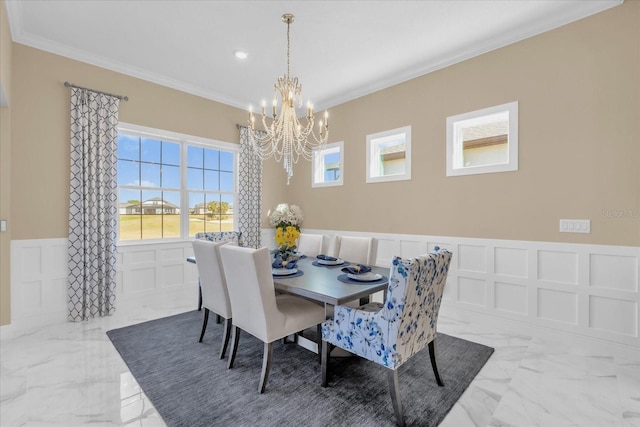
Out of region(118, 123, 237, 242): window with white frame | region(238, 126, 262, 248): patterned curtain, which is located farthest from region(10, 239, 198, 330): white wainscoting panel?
region(238, 126, 262, 248): patterned curtain

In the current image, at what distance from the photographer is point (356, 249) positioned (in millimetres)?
3246

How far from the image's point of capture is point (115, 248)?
3672 mm

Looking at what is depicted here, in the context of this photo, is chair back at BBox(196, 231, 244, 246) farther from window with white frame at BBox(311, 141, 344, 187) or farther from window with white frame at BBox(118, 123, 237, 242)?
window with white frame at BBox(311, 141, 344, 187)

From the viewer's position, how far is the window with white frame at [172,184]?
3994 millimetres

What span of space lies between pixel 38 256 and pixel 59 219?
1.43 ft

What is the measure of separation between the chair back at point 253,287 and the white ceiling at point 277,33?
7.28ft

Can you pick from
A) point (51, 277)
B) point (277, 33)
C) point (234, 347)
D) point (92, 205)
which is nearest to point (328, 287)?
point (234, 347)

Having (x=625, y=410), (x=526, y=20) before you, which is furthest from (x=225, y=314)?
(x=526, y=20)

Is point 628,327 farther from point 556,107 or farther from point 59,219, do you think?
point 59,219

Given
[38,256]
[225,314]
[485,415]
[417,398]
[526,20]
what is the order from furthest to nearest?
[38,256] → [526,20] → [225,314] → [417,398] → [485,415]

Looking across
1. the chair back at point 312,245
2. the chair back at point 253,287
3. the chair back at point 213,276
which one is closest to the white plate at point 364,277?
the chair back at point 253,287

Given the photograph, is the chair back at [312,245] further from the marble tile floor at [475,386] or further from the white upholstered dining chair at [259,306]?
the marble tile floor at [475,386]

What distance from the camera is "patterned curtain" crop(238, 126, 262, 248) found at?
4992mm

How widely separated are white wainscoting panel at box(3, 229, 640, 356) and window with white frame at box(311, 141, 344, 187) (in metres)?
1.48
